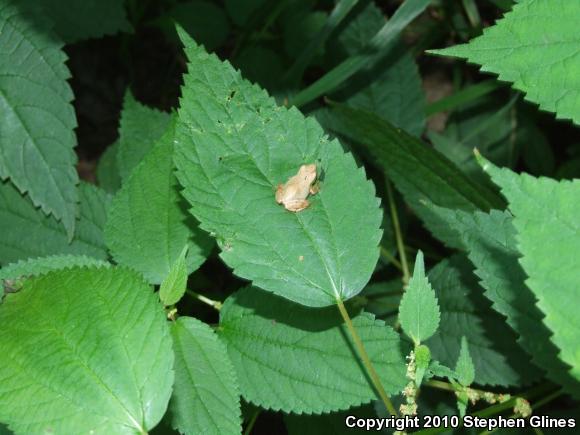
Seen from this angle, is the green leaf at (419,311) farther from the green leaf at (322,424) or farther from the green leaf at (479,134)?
the green leaf at (479,134)

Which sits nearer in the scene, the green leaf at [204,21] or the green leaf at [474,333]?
the green leaf at [474,333]

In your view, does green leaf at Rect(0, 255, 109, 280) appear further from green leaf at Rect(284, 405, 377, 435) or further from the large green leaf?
green leaf at Rect(284, 405, 377, 435)

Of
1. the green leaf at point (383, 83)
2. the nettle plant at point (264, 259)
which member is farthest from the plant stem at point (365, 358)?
the green leaf at point (383, 83)

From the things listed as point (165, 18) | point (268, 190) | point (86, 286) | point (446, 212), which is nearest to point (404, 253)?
point (446, 212)

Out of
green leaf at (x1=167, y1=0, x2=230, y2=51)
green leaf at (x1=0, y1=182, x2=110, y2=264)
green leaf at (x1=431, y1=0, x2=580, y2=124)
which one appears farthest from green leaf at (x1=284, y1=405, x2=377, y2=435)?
green leaf at (x1=167, y1=0, x2=230, y2=51)

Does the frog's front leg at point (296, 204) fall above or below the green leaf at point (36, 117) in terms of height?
below

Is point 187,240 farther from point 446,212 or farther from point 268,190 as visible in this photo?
point 446,212
